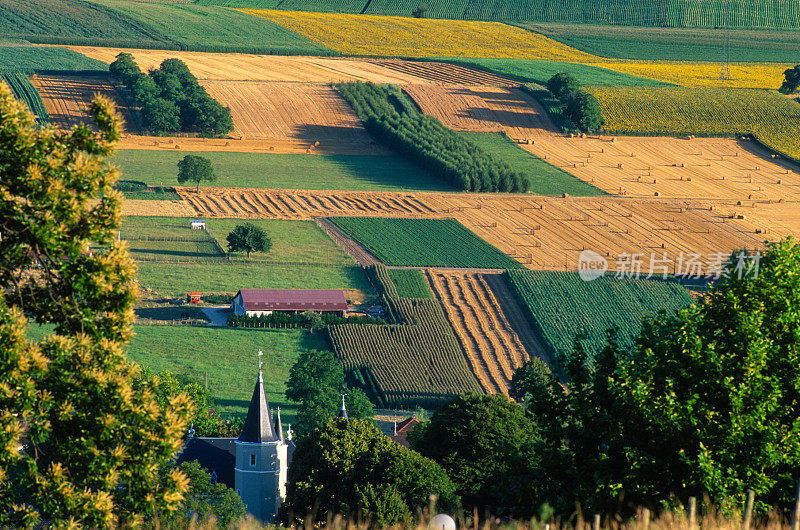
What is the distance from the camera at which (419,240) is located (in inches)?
3942

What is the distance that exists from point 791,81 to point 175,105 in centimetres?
8005

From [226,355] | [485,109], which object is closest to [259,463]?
[226,355]

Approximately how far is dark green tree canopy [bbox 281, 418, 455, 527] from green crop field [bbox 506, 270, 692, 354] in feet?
105

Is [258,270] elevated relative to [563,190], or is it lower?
lower

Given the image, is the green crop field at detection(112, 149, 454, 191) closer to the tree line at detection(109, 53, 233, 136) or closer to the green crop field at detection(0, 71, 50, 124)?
the tree line at detection(109, 53, 233, 136)

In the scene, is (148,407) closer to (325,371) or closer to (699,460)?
(699,460)

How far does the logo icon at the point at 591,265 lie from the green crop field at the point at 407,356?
1335 centimetres

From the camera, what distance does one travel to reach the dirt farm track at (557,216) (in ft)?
328

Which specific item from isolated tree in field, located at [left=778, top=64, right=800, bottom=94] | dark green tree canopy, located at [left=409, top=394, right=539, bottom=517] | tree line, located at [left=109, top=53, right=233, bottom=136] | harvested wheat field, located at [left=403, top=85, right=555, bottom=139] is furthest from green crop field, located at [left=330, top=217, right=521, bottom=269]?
isolated tree in field, located at [left=778, top=64, right=800, bottom=94]

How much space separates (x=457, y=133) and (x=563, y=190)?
22.0m

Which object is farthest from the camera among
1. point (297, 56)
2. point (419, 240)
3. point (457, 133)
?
point (297, 56)

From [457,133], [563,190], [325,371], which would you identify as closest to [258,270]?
[325,371]

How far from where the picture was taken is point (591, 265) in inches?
3708

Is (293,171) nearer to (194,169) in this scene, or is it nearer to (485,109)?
(194,169)
